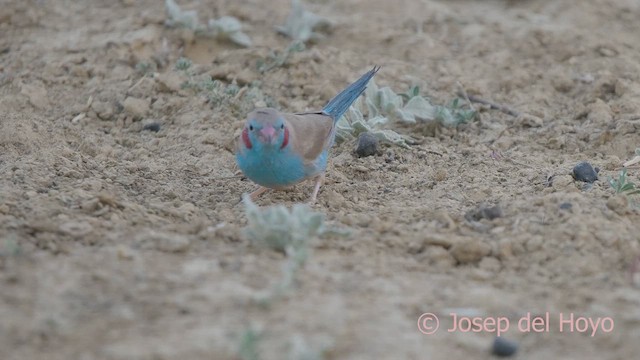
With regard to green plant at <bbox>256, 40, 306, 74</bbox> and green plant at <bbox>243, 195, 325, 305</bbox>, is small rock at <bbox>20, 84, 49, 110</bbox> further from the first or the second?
green plant at <bbox>243, 195, 325, 305</bbox>

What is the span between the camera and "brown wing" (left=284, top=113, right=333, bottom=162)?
4.65 m

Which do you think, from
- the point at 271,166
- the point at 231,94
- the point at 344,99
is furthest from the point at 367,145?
the point at 231,94

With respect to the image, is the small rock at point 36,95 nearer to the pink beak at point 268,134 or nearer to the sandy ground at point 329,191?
the sandy ground at point 329,191

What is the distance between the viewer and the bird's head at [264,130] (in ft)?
14.5

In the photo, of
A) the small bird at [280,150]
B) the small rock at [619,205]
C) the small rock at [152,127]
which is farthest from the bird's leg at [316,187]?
the small rock at [619,205]

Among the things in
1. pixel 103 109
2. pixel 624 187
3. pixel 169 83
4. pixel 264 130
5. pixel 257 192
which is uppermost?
pixel 264 130

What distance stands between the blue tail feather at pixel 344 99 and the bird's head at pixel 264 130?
2.27 ft

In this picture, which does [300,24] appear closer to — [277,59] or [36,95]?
[277,59]

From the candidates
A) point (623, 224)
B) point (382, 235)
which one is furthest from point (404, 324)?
point (623, 224)

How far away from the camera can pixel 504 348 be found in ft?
10.1

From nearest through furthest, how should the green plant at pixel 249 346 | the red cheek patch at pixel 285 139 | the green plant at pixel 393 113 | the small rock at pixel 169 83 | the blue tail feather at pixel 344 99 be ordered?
the green plant at pixel 249 346 < the red cheek patch at pixel 285 139 < the blue tail feather at pixel 344 99 < the green plant at pixel 393 113 < the small rock at pixel 169 83

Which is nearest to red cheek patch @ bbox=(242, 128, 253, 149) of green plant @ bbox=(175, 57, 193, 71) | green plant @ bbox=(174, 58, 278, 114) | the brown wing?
the brown wing

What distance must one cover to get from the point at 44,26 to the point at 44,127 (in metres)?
1.58

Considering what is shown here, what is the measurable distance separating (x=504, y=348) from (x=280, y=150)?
1.80 meters
